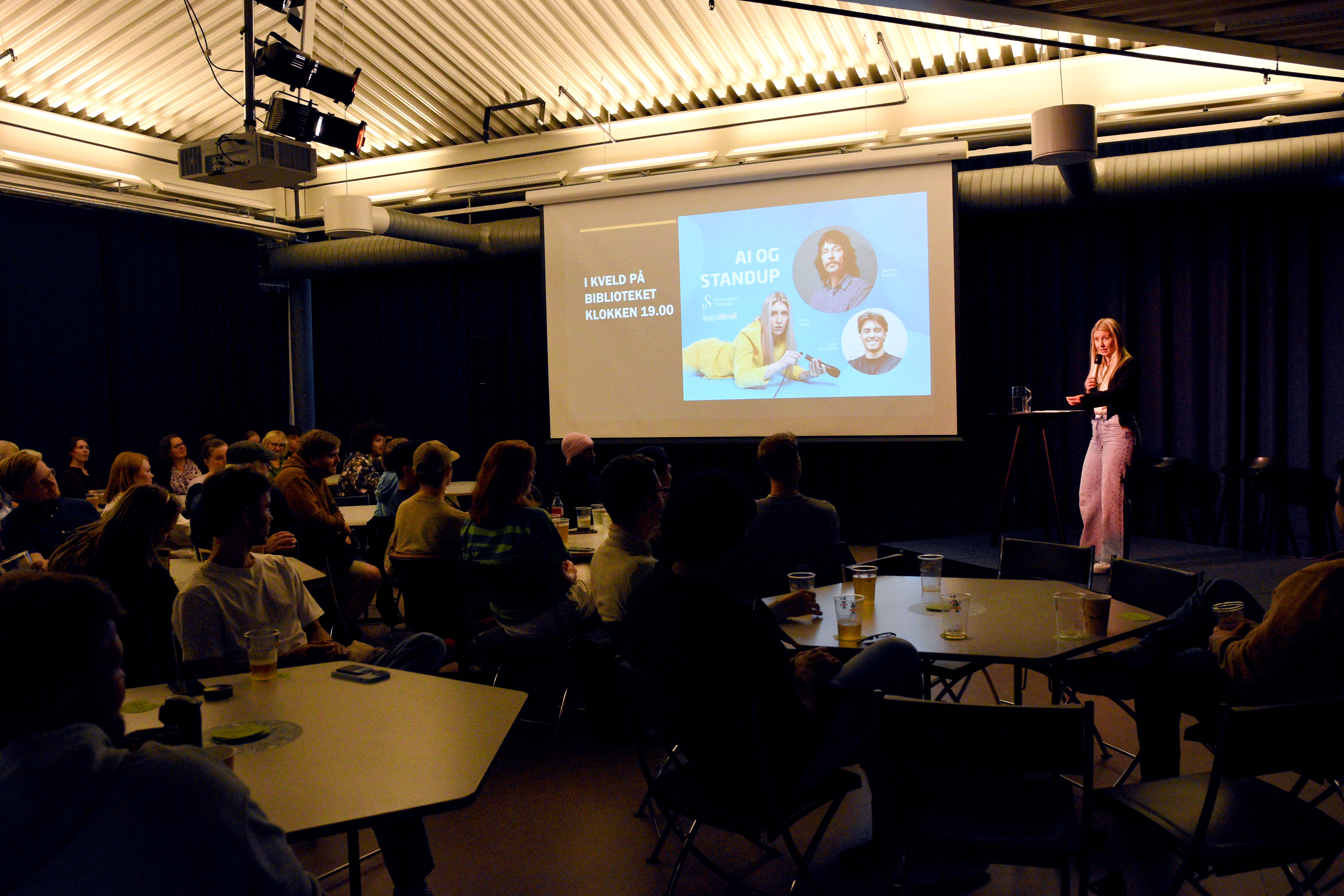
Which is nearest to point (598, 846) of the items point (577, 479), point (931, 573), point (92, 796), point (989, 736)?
point (931, 573)

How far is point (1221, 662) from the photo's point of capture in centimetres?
258

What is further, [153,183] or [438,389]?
[438,389]

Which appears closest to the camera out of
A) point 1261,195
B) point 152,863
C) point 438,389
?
point 152,863

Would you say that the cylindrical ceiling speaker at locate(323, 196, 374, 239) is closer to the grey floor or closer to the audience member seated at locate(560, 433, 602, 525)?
the audience member seated at locate(560, 433, 602, 525)

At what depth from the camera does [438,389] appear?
34.1 ft

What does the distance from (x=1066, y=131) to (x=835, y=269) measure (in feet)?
6.70

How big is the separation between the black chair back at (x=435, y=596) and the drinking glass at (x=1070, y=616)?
2.33 m

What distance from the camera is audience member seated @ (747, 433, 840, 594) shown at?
368 cm

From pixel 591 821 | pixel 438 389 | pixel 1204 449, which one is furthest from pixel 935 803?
pixel 438 389

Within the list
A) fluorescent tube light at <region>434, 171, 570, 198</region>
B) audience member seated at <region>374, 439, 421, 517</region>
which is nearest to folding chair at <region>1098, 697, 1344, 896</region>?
audience member seated at <region>374, 439, 421, 517</region>

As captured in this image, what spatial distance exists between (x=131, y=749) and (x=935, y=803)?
1.68m

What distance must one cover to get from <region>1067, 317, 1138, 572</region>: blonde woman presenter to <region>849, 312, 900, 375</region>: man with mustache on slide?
151cm

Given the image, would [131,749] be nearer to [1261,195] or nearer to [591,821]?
[591,821]

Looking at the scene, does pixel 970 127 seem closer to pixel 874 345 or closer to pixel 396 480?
pixel 874 345
